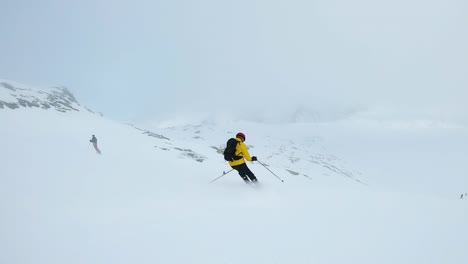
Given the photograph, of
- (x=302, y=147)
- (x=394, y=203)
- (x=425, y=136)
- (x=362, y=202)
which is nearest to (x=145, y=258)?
(x=362, y=202)

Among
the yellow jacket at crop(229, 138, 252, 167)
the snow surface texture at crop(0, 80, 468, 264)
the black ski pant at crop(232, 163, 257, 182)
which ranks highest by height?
the yellow jacket at crop(229, 138, 252, 167)

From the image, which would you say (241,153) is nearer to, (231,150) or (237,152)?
(237,152)

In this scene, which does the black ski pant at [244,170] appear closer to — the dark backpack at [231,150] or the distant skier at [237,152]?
the distant skier at [237,152]

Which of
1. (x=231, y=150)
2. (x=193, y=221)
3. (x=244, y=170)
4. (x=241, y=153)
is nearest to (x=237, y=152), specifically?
(x=241, y=153)

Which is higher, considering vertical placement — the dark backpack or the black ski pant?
the dark backpack

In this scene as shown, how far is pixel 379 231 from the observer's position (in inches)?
240

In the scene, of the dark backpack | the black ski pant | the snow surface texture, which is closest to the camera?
the snow surface texture

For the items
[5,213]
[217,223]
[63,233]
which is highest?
[5,213]

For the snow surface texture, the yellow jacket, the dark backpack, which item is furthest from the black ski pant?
the snow surface texture

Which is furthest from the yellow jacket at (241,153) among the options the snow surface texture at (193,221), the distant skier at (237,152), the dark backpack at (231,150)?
the snow surface texture at (193,221)

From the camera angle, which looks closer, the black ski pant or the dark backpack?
the dark backpack

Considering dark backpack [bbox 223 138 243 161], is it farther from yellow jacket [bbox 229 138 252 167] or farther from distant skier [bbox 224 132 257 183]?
yellow jacket [bbox 229 138 252 167]

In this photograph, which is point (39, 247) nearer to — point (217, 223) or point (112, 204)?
point (217, 223)

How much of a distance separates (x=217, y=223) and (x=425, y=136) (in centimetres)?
12668
